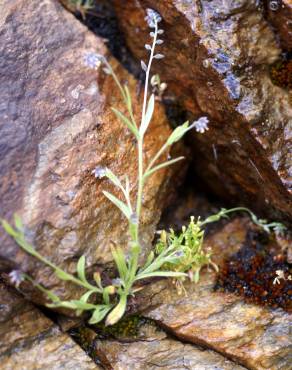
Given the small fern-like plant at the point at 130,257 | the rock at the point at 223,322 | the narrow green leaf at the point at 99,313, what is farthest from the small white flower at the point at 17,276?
the rock at the point at 223,322

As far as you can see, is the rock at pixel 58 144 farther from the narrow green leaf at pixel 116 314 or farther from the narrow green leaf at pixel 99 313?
the narrow green leaf at pixel 116 314

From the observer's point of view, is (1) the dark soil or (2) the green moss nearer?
(2) the green moss

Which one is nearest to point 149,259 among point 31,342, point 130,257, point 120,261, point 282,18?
point 130,257

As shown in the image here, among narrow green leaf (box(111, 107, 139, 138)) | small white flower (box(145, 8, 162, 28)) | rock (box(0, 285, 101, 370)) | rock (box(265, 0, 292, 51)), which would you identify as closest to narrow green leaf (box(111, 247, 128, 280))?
rock (box(0, 285, 101, 370))

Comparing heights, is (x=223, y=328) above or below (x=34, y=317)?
below

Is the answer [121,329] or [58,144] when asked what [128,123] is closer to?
[58,144]

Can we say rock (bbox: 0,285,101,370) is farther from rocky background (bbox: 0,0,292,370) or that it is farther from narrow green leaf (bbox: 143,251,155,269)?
narrow green leaf (bbox: 143,251,155,269)

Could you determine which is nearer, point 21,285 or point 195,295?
point 21,285

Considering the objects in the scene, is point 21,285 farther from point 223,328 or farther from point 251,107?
point 251,107

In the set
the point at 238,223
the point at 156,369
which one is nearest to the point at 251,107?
the point at 238,223
